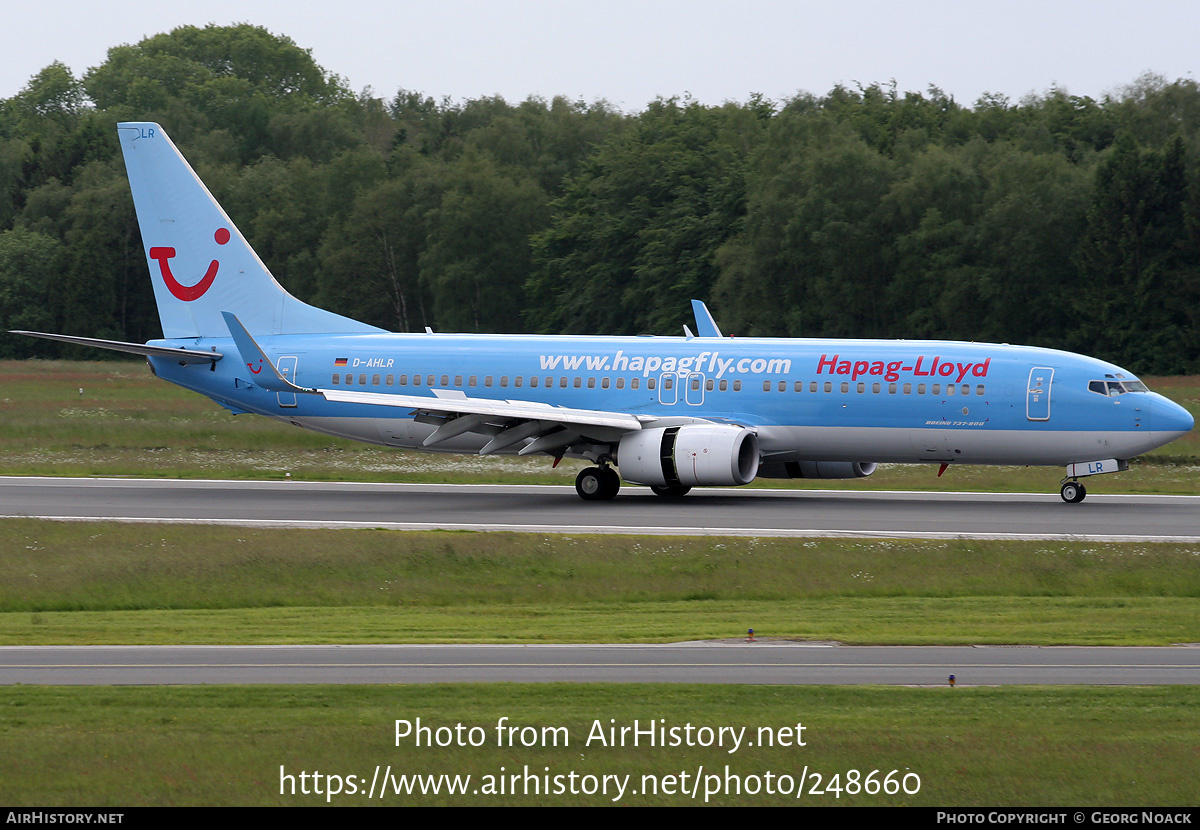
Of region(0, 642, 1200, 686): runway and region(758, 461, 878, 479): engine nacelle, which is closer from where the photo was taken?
region(0, 642, 1200, 686): runway

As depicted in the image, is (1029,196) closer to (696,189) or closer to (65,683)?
(696,189)

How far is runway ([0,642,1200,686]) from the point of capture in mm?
15422

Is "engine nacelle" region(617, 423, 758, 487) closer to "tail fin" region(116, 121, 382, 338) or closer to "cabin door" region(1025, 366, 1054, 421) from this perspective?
"cabin door" region(1025, 366, 1054, 421)

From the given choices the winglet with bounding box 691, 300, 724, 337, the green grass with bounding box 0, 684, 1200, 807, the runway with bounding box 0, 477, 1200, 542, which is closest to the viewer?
the green grass with bounding box 0, 684, 1200, 807

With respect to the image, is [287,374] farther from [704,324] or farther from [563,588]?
[563,588]

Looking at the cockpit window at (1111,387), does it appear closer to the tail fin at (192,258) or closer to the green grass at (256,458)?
the green grass at (256,458)

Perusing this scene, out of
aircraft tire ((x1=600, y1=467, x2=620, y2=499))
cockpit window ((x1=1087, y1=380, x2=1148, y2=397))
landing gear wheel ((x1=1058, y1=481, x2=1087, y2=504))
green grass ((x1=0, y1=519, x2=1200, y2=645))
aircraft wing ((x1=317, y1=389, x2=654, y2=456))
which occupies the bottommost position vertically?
green grass ((x1=0, y1=519, x2=1200, y2=645))

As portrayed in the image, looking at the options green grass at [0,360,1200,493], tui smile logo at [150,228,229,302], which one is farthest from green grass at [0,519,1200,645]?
green grass at [0,360,1200,493]

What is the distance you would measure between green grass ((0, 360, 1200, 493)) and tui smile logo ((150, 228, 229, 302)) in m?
5.02

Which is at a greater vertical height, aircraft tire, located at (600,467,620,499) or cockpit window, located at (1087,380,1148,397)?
cockpit window, located at (1087,380,1148,397)

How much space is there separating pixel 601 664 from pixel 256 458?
3190cm

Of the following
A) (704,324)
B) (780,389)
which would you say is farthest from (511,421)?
(704,324)

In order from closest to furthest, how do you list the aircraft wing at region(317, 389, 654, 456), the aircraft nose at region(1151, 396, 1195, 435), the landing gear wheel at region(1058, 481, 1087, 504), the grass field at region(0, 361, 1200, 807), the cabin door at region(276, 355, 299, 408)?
1. the grass field at region(0, 361, 1200, 807)
2. the aircraft nose at region(1151, 396, 1195, 435)
3. the landing gear wheel at region(1058, 481, 1087, 504)
4. the aircraft wing at region(317, 389, 654, 456)
5. the cabin door at region(276, 355, 299, 408)

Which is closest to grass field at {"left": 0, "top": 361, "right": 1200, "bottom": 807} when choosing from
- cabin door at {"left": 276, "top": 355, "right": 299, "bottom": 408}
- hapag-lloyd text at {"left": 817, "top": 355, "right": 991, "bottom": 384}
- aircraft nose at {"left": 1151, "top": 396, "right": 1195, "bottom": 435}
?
aircraft nose at {"left": 1151, "top": 396, "right": 1195, "bottom": 435}
